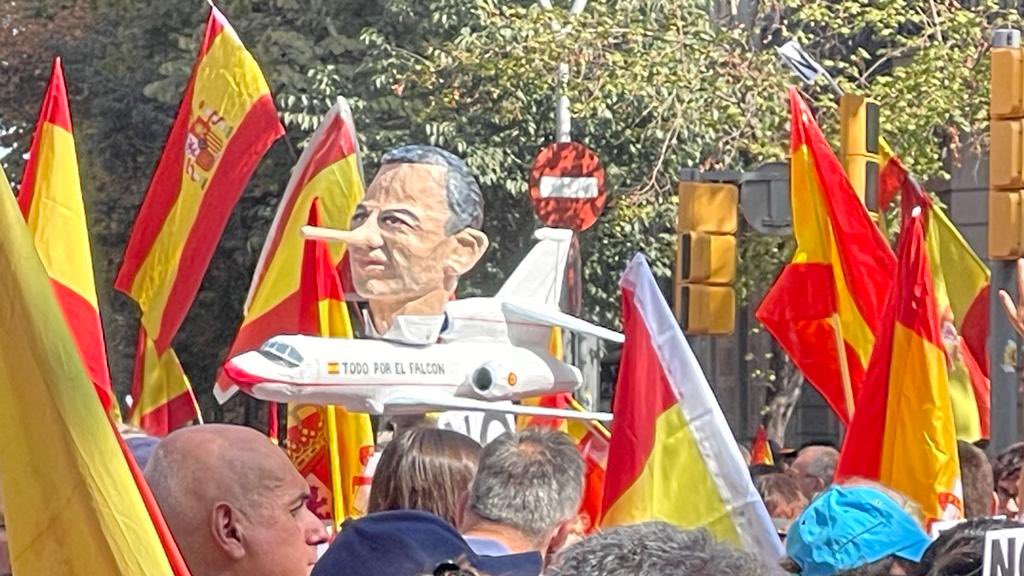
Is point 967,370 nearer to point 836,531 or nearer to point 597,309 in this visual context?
point 836,531

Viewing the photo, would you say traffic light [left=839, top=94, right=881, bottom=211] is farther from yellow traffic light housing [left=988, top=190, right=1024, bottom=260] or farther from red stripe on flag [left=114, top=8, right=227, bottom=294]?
red stripe on flag [left=114, top=8, right=227, bottom=294]

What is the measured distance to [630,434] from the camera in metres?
5.91

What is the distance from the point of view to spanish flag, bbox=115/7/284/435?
30.4ft

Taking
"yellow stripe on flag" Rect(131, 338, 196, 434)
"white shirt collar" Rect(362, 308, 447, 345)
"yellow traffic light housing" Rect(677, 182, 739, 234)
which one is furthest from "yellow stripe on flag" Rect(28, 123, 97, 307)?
"yellow traffic light housing" Rect(677, 182, 739, 234)

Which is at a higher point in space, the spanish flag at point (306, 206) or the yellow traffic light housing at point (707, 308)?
the spanish flag at point (306, 206)

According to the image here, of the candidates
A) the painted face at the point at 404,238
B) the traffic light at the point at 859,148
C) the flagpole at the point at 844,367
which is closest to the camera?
the painted face at the point at 404,238

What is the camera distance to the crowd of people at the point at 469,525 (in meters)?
2.76

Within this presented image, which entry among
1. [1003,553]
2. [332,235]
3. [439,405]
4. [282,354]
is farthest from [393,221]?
[1003,553]

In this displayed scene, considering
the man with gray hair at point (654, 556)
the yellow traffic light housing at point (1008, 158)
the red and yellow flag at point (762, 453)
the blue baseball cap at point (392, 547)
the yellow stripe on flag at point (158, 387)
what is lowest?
the red and yellow flag at point (762, 453)

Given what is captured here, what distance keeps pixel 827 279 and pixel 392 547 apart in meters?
6.22

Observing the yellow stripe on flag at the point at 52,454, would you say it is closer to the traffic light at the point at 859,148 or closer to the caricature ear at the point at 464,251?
the caricature ear at the point at 464,251

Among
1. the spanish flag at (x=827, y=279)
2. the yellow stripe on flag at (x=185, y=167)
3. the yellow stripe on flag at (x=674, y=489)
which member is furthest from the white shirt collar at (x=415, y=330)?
the yellow stripe on flag at (x=674, y=489)

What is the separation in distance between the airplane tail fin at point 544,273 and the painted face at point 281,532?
5006 mm

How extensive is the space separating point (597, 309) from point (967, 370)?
9.94 m
